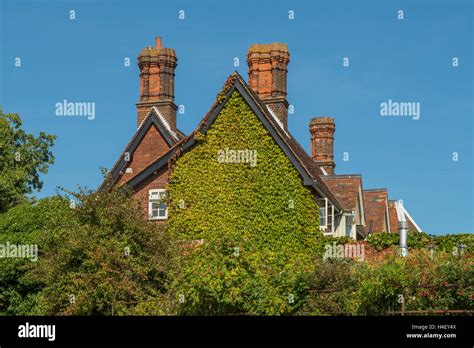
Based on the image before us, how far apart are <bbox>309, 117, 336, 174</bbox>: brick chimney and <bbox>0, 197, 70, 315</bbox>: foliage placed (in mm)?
16777

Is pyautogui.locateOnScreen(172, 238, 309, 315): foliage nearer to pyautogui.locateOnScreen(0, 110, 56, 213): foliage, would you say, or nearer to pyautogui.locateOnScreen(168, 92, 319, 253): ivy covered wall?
pyautogui.locateOnScreen(168, 92, 319, 253): ivy covered wall

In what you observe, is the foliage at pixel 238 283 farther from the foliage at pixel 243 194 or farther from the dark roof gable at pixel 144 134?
the dark roof gable at pixel 144 134

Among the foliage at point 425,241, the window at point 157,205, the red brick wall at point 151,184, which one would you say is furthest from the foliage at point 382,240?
the red brick wall at point 151,184

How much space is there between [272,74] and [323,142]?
9.37m

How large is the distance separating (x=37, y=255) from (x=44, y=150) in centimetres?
2263

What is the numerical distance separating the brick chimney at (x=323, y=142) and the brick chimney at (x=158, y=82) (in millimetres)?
9148

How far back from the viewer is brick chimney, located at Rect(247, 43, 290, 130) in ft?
117

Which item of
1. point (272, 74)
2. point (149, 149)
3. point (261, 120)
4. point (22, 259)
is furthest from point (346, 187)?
point (22, 259)

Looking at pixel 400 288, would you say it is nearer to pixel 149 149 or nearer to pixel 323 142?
pixel 149 149

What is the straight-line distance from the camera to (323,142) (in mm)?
44531
